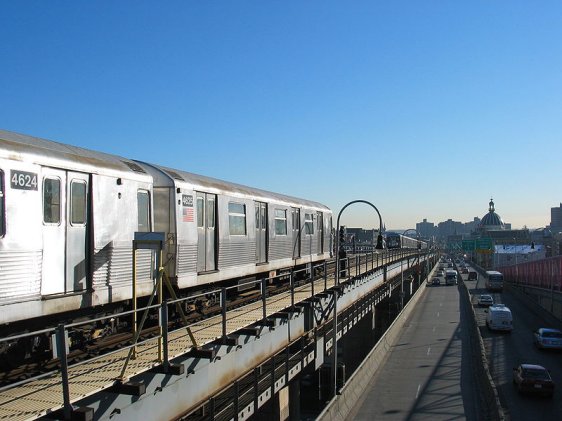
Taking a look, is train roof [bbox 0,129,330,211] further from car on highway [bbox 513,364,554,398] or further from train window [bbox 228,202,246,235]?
car on highway [bbox 513,364,554,398]

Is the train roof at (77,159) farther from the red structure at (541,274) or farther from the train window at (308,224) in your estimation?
the red structure at (541,274)

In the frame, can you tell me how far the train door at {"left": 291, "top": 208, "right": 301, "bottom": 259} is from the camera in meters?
22.8

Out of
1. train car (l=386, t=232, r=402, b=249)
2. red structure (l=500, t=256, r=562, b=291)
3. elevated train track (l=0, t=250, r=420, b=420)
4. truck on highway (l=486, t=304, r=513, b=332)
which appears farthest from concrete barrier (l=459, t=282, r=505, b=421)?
train car (l=386, t=232, r=402, b=249)

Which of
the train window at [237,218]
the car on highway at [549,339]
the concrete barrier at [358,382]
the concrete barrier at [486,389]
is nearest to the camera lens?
the train window at [237,218]

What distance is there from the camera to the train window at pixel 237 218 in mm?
16188

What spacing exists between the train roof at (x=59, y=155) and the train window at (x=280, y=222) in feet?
30.1

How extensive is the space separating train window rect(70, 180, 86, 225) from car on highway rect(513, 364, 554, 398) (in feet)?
73.8

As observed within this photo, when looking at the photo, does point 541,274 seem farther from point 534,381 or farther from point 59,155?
point 59,155

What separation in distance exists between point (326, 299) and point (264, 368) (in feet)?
12.2

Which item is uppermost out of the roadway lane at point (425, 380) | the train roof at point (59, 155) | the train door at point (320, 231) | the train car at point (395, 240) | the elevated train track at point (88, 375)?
the train roof at point (59, 155)

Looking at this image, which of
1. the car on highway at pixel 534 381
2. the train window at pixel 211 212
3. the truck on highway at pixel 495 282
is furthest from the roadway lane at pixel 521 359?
the truck on highway at pixel 495 282

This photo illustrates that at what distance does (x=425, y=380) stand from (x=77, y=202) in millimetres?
24946

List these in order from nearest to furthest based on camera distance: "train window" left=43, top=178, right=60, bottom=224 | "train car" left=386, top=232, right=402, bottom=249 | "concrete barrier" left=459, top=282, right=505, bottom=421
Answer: "train window" left=43, top=178, right=60, bottom=224, "concrete barrier" left=459, top=282, right=505, bottom=421, "train car" left=386, top=232, right=402, bottom=249

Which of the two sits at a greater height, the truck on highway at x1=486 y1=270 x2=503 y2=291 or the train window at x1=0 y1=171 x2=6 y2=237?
→ the train window at x1=0 y1=171 x2=6 y2=237
